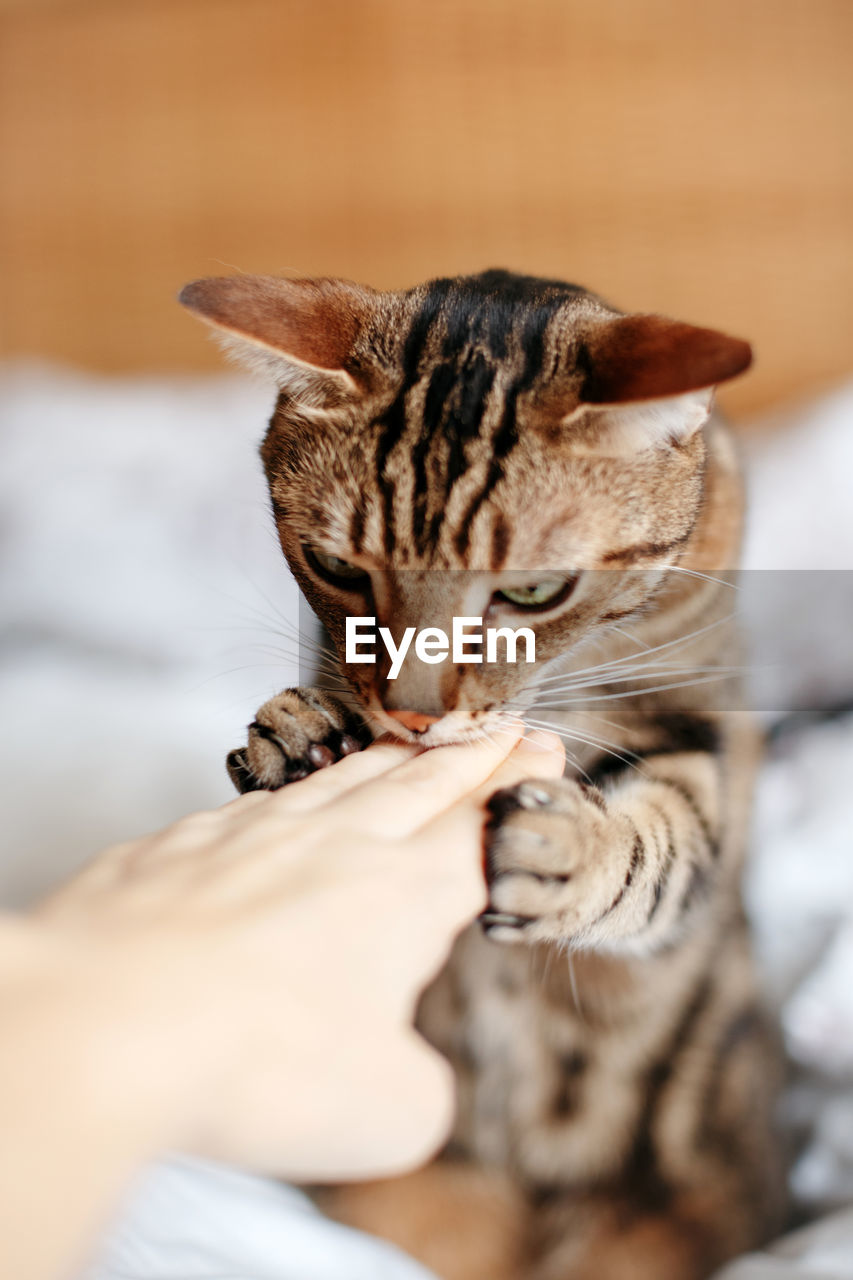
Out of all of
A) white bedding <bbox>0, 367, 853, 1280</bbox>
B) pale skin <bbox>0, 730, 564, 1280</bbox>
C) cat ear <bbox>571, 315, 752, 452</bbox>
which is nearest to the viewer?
pale skin <bbox>0, 730, 564, 1280</bbox>

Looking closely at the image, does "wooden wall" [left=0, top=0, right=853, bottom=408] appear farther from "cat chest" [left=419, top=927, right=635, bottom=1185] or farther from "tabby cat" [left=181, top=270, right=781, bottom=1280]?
"cat chest" [left=419, top=927, right=635, bottom=1185]

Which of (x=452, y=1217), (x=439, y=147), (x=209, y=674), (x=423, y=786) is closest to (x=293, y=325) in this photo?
(x=423, y=786)

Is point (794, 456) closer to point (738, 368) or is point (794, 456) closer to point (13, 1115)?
point (738, 368)

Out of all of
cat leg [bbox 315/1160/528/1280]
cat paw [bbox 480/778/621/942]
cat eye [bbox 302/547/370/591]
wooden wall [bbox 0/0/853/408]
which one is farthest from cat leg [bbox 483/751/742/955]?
wooden wall [bbox 0/0/853/408]

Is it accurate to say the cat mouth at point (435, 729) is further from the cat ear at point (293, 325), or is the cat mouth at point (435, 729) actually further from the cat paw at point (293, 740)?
the cat ear at point (293, 325)

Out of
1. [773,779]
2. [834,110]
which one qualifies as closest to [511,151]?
[834,110]

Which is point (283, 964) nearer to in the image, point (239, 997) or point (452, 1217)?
point (239, 997)

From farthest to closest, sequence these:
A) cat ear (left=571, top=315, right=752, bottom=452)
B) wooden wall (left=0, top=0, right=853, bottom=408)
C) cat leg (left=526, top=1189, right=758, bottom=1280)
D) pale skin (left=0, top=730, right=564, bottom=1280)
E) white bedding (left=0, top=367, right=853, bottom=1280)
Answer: wooden wall (left=0, top=0, right=853, bottom=408) < cat leg (left=526, top=1189, right=758, bottom=1280) < white bedding (left=0, top=367, right=853, bottom=1280) < cat ear (left=571, top=315, right=752, bottom=452) < pale skin (left=0, top=730, right=564, bottom=1280)

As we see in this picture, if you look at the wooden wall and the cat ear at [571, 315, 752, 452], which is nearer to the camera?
the cat ear at [571, 315, 752, 452]
